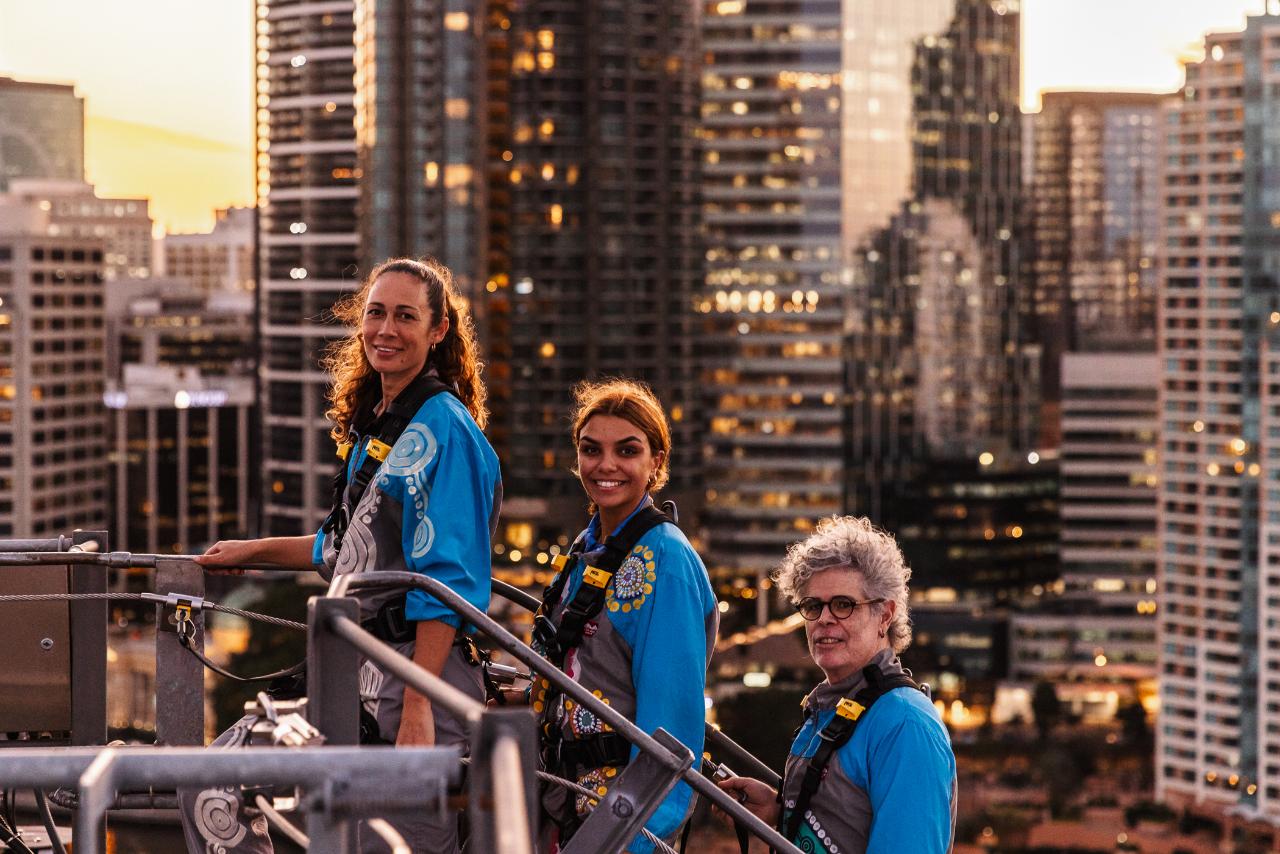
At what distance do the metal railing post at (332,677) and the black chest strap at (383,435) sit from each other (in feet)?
2.97

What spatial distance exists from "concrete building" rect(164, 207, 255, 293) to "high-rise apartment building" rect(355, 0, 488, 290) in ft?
137

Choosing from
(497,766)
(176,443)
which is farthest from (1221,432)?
(497,766)

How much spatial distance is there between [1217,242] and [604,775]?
225 ft

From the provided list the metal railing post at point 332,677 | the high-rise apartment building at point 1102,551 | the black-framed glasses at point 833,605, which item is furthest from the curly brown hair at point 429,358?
the high-rise apartment building at point 1102,551

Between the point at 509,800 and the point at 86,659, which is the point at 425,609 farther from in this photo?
the point at 509,800

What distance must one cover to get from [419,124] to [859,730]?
56.3 meters

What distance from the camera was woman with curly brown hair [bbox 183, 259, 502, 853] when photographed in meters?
3.16

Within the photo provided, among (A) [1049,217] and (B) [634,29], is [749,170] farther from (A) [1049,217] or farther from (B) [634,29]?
(A) [1049,217]

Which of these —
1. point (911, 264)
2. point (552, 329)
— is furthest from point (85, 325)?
point (911, 264)

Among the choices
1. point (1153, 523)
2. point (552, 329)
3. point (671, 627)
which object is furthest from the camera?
point (1153, 523)

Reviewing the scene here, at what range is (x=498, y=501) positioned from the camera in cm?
341

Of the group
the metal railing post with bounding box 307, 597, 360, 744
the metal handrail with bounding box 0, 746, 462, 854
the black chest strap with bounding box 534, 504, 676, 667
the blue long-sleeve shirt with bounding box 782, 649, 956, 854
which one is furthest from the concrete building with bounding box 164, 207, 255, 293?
the metal handrail with bounding box 0, 746, 462, 854

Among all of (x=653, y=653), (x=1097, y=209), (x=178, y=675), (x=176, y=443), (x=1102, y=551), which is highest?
(x=1097, y=209)

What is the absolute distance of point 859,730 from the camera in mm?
3113
